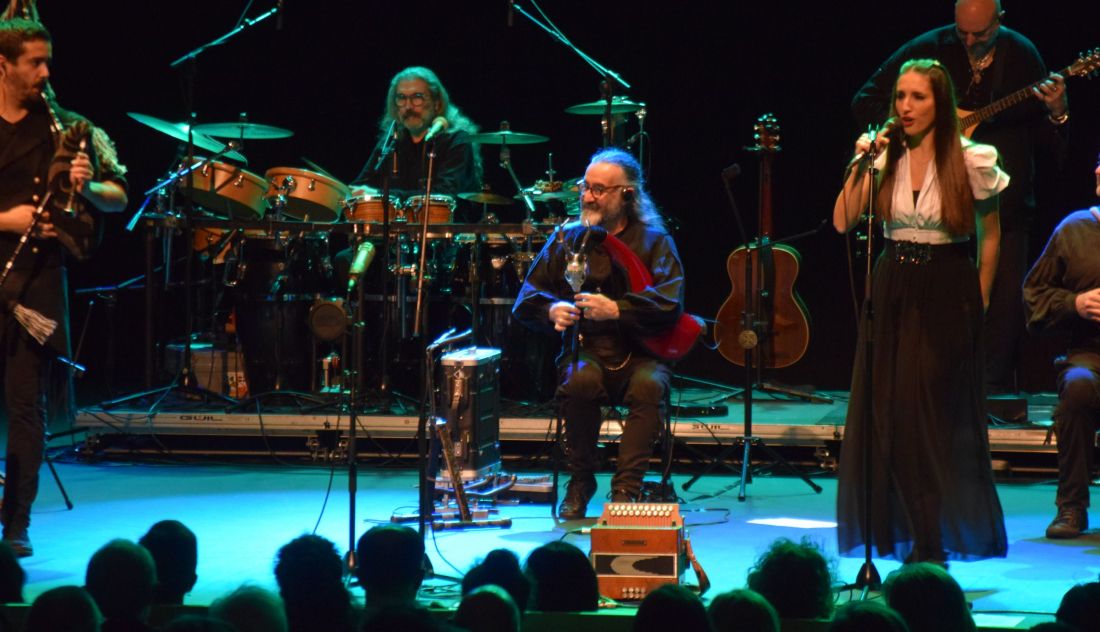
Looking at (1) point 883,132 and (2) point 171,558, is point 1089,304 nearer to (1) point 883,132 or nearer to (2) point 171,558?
(1) point 883,132

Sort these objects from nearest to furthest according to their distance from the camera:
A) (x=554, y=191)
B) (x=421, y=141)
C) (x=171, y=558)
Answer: (x=171, y=558) < (x=554, y=191) < (x=421, y=141)

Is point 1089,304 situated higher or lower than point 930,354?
higher

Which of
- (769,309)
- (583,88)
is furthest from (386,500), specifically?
(583,88)

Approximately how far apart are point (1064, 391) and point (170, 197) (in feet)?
19.3

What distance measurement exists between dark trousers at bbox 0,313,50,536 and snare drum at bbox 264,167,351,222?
3743 millimetres

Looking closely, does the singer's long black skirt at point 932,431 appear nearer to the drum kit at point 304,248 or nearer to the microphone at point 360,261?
the drum kit at point 304,248

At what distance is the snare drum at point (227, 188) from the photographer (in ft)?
30.0

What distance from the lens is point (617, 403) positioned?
6973 millimetres

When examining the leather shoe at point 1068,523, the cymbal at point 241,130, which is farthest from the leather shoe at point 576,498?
the cymbal at point 241,130

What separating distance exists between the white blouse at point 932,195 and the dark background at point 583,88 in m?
4.48

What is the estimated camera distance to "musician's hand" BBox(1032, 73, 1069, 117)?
6.80 metres

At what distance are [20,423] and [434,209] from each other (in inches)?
150

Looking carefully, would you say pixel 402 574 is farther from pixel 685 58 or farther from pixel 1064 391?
pixel 685 58

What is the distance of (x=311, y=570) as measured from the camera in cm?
315
